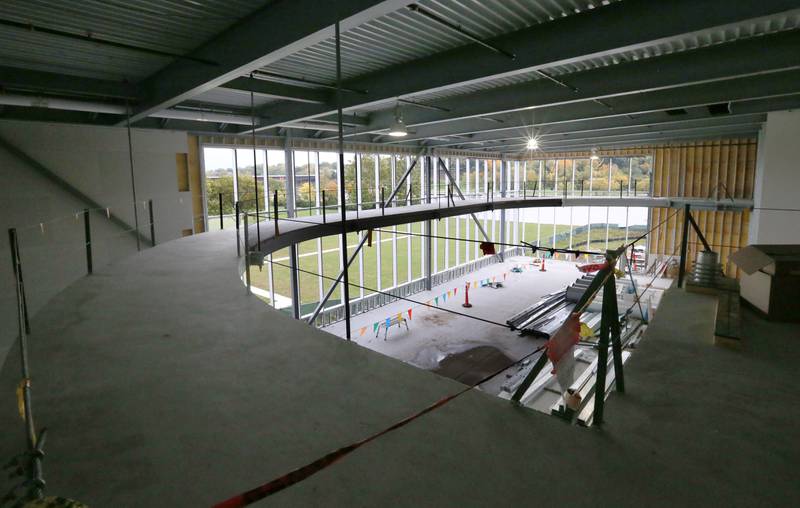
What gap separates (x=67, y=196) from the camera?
7.76 m

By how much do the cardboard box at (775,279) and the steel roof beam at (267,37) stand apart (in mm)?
3562

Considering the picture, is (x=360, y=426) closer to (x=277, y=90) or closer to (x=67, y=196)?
(x=277, y=90)

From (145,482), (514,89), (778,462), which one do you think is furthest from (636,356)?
(514,89)

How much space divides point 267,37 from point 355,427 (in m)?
3.79

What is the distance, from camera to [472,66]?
18.1 ft

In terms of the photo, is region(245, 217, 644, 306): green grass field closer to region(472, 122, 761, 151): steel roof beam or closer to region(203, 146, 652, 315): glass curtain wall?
region(203, 146, 652, 315): glass curtain wall

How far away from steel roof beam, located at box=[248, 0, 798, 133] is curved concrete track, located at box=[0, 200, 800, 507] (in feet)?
9.54

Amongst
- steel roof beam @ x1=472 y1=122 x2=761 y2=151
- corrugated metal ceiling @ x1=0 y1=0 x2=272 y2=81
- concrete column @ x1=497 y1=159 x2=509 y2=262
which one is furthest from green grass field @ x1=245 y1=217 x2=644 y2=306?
corrugated metal ceiling @ x1=0 y1=0 x2=272 y2=81

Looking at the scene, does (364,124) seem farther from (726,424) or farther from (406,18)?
(726,424)

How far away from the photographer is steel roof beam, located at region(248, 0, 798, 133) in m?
3.83

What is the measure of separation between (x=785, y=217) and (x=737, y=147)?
862 centimetres

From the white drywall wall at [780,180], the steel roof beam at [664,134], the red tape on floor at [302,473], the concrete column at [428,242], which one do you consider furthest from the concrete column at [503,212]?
the red tape on floor at [302,473]

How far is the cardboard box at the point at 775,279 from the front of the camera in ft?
11.2

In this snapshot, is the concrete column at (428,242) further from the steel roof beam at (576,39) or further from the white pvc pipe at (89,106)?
the steel roof beam at (576,39)
